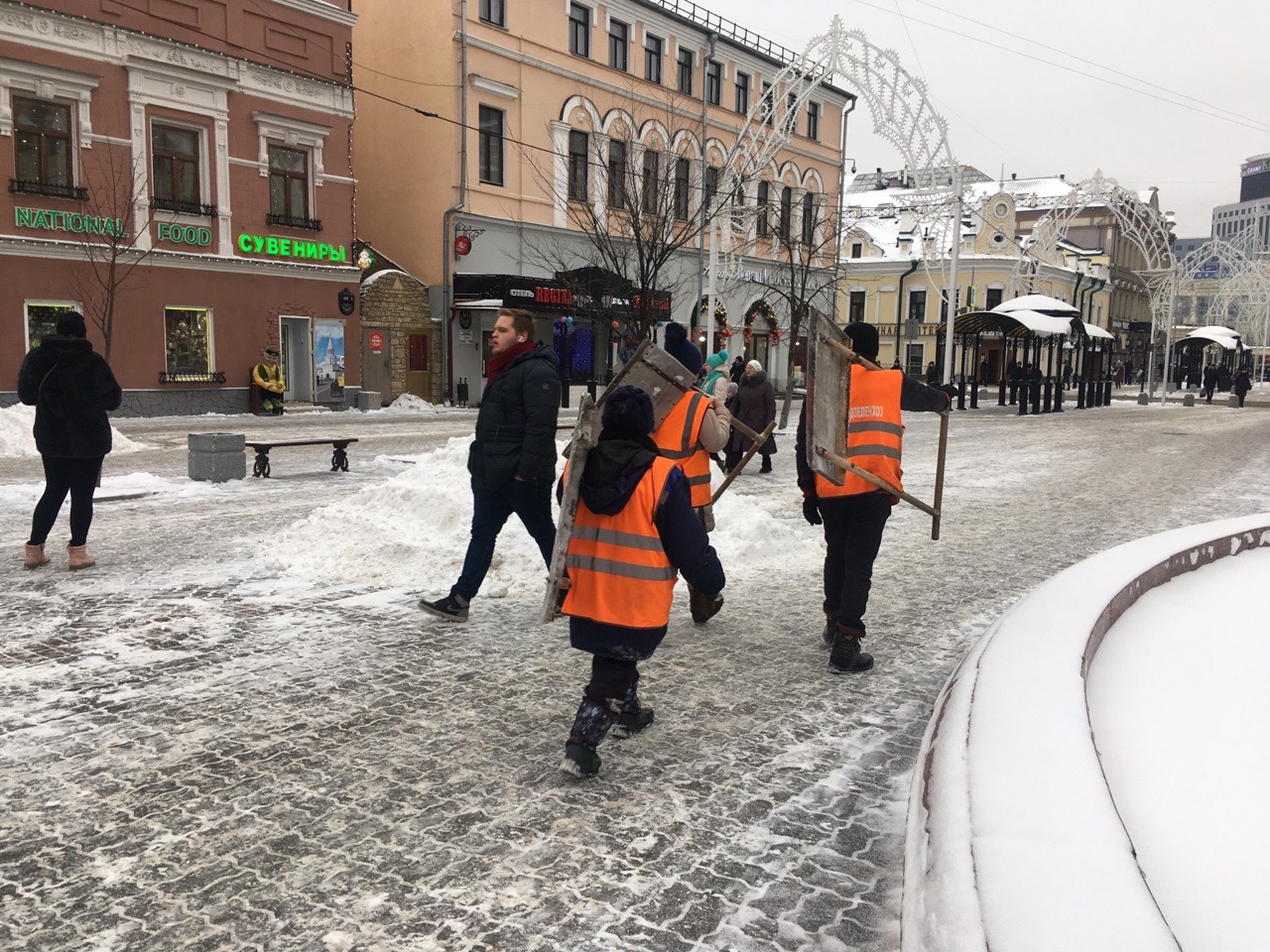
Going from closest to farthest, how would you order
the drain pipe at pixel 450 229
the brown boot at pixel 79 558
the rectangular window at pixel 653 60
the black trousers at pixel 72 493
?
1. the black trousers at pixel 72 493
2. the brown boot at pixel 79 558
3. the drain pipe at pixel 450 229
4. the rectangular window at pixel 653 60

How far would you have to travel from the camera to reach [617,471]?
356 centimetres

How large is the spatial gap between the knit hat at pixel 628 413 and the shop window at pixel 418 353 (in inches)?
1008

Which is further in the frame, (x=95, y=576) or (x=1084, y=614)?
(x=95, y=576)

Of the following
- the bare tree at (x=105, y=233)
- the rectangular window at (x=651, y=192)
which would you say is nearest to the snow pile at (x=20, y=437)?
the bare tree at (x=105, y=233)

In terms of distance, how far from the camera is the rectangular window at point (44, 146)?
2008 cm

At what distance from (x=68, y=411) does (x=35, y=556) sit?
3.66ft

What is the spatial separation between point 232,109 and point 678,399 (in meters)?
22.2

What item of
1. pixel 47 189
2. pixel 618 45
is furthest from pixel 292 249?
pixel 618 45

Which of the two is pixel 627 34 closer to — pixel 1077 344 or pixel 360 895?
pixel 1077 344

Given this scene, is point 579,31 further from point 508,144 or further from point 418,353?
point 418,353

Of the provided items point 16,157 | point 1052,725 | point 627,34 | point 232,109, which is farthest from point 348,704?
point 627,34

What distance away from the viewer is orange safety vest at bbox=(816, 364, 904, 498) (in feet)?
16.7

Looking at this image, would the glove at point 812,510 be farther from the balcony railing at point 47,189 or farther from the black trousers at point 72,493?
the balcony railing at point 47,189

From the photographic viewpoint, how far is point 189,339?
23.0 m
